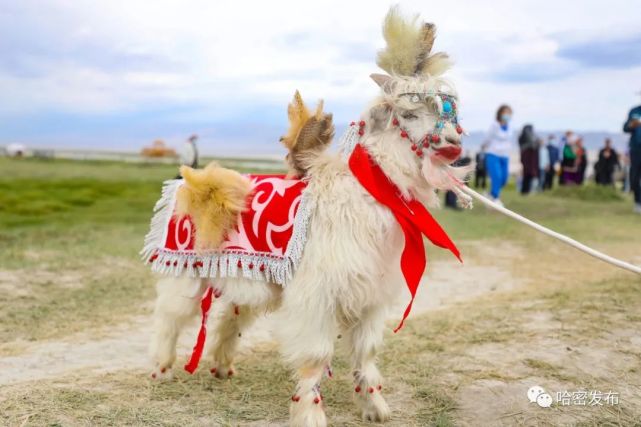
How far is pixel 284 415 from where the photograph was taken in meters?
3.77

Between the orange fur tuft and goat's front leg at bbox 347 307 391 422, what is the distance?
94 centimetres

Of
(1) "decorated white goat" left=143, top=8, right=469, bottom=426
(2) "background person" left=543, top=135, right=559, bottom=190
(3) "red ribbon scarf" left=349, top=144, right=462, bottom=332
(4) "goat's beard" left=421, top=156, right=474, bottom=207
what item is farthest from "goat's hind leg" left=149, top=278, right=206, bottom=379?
(2) "background person" left=543, top=135, right=559, bottom=190

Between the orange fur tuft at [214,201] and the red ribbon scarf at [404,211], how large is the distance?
701mm

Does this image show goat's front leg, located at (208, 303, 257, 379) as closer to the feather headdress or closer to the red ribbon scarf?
the red ribbon scarf

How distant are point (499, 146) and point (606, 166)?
33.2 ft

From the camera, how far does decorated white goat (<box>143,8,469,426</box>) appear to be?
133 inches

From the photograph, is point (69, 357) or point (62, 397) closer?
point (62, 397)

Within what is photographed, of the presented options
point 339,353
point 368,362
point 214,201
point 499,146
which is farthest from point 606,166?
point 214,201

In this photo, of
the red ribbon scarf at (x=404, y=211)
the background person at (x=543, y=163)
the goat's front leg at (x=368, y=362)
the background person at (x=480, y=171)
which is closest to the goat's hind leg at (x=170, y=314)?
the goat's front leg at (x=368, y=362)

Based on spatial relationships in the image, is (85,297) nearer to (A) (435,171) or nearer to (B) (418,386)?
(B) (418,386)

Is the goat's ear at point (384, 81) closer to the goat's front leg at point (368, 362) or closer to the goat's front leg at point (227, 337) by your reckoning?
the goat's front leg at point (368, 362)

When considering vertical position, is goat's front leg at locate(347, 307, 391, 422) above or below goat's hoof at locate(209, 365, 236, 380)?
above

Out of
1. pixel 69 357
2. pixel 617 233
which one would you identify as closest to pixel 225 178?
pixel 69 357

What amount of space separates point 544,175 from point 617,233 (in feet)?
35.1
